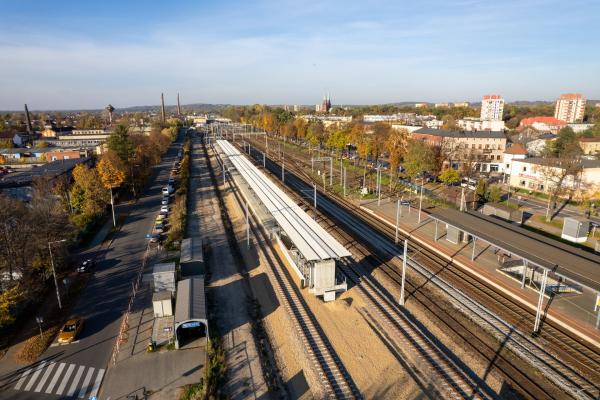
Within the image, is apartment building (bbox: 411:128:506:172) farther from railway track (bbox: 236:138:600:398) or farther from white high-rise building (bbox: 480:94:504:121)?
white high-rise building (bbox: 480:94:504:121)

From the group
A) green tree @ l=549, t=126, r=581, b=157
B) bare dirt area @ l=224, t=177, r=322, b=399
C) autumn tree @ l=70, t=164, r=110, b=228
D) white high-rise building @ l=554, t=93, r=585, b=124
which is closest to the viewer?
bare dirt area @ l=224, t=177, r=322, b=399

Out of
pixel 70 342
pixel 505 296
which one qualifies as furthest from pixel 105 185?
pixel 505 296

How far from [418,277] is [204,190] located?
111 ft

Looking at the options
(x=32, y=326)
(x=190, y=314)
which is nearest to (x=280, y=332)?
(x=190, y=314)

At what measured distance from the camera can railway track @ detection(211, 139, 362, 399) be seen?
14.4 meters

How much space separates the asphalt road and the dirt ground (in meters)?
7.63

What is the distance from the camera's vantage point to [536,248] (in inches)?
860

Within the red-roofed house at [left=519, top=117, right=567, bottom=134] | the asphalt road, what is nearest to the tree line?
the asphalt road

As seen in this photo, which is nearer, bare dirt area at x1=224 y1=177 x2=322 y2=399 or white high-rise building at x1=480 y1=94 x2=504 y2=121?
bare dirt area at x1=224 y1=177 x2=322 y2=399

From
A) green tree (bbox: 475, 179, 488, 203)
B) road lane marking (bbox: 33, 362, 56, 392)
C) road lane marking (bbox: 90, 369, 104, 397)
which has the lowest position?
road lane marking (bbox: 33, 362, 56, 392)

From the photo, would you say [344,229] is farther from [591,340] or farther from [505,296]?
[591,340]

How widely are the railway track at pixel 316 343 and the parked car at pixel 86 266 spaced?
1229cm

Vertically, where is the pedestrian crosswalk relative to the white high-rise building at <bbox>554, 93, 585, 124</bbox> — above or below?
below

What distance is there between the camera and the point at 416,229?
32.1 meters
